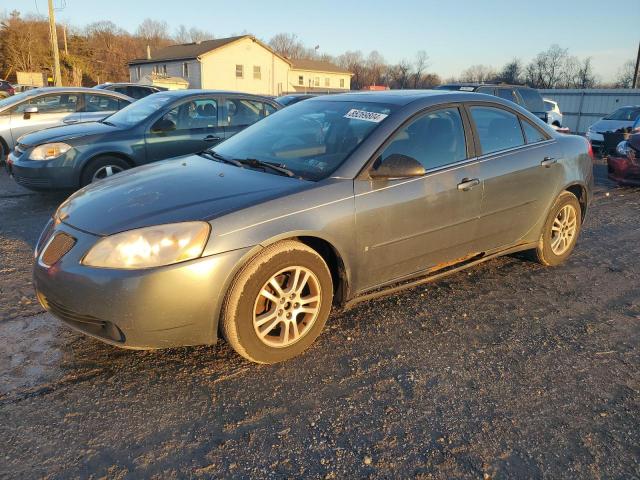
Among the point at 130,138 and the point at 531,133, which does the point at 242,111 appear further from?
the point at 531,133

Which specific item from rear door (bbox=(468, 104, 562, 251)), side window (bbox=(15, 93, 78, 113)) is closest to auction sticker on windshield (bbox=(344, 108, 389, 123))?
rear door (bbox=(468, 104, 562, 251))

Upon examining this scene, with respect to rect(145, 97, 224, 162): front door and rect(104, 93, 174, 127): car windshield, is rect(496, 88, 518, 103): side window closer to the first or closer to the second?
rect(145, 97, 224, 162): front door

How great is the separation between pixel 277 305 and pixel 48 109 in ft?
28.6

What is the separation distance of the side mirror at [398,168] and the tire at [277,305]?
2.27 feet

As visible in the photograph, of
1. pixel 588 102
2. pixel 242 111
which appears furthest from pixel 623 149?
pixel 588 102

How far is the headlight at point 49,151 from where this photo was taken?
251 inches

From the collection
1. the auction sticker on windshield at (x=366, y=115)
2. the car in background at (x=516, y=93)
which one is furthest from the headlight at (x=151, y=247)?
the car in background at (x=516, y=93)

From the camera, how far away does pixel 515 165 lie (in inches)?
160

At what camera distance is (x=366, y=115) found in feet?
11.9

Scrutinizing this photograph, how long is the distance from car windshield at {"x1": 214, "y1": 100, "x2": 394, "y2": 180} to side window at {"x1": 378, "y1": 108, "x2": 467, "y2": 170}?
20cm

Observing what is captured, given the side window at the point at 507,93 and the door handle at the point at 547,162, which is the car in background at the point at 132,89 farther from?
the door handle at the point at 547,162

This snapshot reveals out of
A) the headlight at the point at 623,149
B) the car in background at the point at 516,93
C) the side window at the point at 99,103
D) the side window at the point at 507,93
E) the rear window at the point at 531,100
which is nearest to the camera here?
the headlight at the point at 623,149

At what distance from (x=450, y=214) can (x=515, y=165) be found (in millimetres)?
887

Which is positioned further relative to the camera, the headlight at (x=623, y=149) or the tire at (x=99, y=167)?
the headlight at (x=623, y=149)
